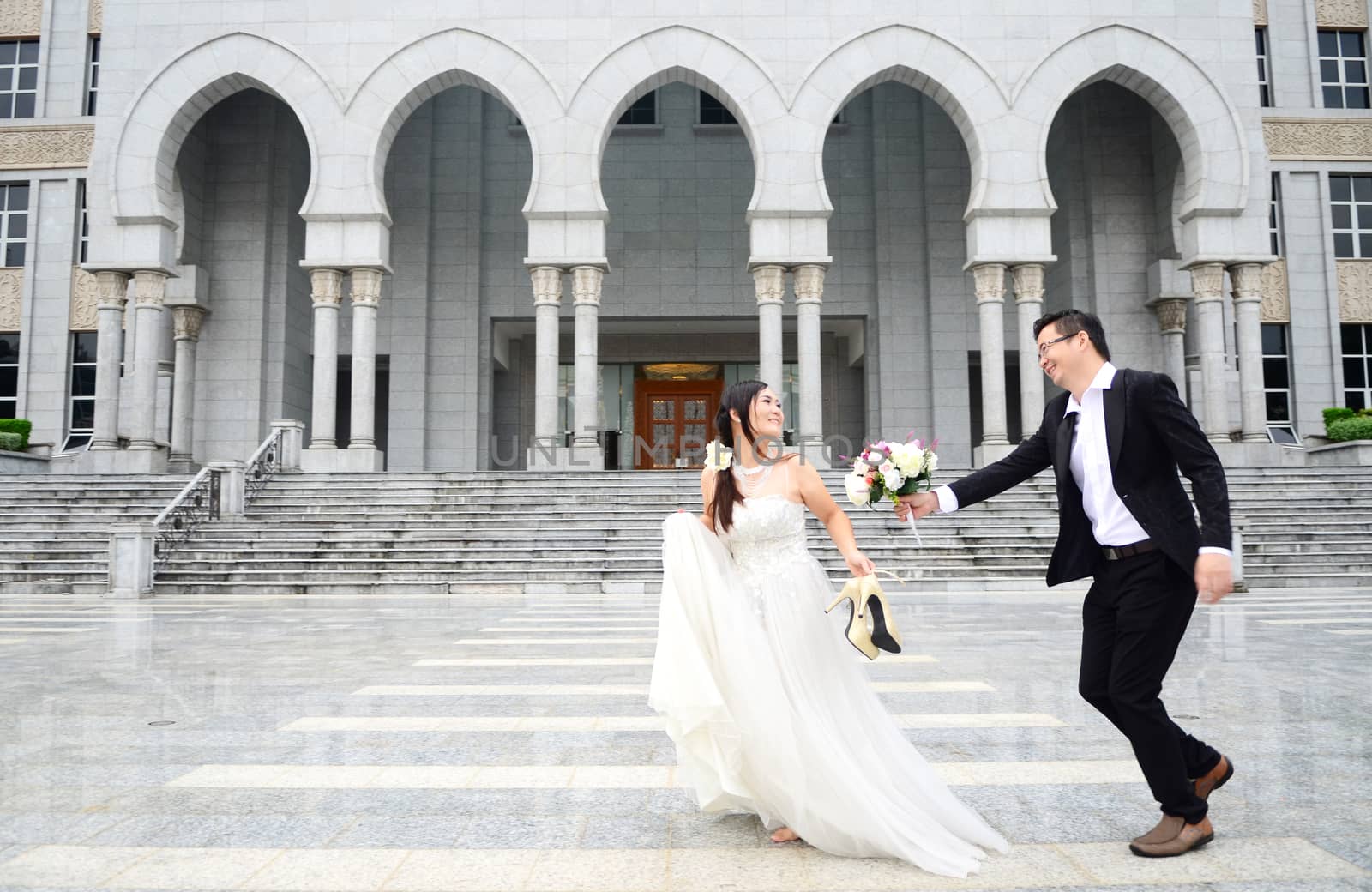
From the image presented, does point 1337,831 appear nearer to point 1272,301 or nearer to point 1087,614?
point 1087,614

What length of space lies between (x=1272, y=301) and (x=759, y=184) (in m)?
15.7

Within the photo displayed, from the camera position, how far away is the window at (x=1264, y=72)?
28844 millimetres

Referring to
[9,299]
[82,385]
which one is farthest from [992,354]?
[9,299]

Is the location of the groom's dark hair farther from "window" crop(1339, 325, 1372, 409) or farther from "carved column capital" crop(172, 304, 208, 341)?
"window" crop(1339, 325, 1372, 409)

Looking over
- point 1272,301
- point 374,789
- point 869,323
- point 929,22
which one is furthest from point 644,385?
point 374,789

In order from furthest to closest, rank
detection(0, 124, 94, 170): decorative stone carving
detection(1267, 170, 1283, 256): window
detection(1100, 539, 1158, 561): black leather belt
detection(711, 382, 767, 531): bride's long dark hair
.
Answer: detection(0, 124, 94, 170): decorative stone carving, detection(1267, 170, 1283, 256): window, detection(711, 382, 767, 531): bride's long dark hair, detection(1100, 539, 1158, 561): black leather belt

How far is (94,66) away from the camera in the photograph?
29.7 metres

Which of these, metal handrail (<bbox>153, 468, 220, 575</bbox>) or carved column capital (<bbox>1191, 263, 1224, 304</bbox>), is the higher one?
carved column capital (<bbox>1191, 263, 1224, 304</bbox>)

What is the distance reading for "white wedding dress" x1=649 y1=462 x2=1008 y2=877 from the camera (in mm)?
3697

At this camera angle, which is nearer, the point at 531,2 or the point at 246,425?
the point at 531,2

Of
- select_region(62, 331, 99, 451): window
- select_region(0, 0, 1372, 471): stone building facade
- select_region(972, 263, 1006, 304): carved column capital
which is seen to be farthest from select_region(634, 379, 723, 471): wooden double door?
select_region(62, 331, 99, 451): window

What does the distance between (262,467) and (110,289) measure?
7.16 m

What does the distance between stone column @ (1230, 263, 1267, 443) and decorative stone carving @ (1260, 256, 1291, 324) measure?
5.41 metres

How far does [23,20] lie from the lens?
29.6 m
